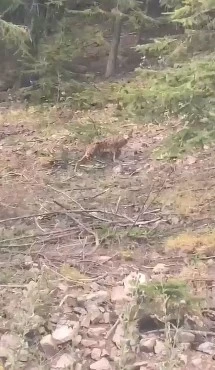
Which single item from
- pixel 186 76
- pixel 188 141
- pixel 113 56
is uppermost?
pixel 113 56

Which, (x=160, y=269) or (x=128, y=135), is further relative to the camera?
(x=128, y=135)

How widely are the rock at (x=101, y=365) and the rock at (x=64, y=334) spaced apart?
26 cm

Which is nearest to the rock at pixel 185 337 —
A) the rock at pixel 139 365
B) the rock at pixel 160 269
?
the rock at pixel 139 365

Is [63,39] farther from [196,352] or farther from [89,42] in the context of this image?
[196,352]

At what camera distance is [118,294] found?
4.21 meters

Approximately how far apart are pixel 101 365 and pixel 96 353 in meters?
0.13

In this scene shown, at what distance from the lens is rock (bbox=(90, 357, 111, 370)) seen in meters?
3.43

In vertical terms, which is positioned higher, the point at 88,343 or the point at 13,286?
the point at 13,286

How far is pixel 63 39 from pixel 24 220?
854cm

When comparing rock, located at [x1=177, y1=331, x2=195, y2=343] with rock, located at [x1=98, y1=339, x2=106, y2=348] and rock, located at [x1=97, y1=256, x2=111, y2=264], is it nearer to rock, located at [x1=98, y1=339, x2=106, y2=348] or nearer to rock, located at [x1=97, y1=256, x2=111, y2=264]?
rock, located at [x1=98, y1=339, x2=106, y2=348]

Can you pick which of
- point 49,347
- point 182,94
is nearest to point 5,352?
point 49,347

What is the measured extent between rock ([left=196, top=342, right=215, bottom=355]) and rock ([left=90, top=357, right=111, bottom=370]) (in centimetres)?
62

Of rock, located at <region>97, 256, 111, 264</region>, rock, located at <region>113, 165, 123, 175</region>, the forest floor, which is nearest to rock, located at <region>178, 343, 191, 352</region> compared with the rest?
the forest floor

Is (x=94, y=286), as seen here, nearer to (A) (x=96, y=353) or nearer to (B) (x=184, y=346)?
(A) (x=96, y=353)
